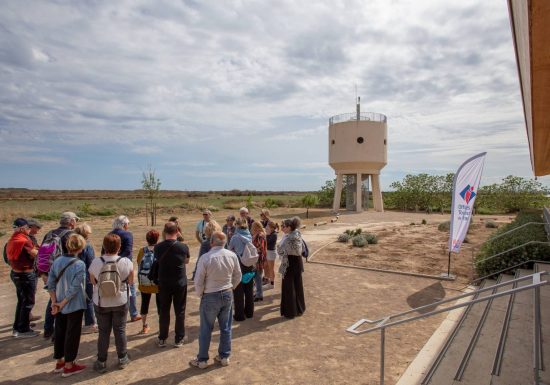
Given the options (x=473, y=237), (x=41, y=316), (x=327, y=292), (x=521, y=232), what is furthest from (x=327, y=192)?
(x=41, y=316)

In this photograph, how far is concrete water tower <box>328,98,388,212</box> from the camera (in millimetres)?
32125

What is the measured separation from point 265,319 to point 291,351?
1.41 m

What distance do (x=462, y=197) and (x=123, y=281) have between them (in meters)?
8.14

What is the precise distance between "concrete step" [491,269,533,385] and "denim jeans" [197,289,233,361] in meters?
3.44

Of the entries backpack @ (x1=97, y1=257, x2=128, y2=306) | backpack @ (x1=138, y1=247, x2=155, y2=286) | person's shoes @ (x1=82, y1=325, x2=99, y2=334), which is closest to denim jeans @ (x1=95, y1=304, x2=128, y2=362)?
backpack @ (x1=97, y1=257, x2=128, y2=306)

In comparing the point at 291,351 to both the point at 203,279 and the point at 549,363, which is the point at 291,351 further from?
the point at 549,363

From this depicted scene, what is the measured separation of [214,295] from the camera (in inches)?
189

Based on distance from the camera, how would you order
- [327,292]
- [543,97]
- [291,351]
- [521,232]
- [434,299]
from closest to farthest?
1. [543,97]
2. [291,351]
3. [434,299]
4. [327,292]
5. [521,232]

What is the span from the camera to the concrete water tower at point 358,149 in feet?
105

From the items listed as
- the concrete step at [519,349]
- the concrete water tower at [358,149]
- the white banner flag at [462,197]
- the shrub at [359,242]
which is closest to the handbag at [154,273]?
the concrete step at [519,349]

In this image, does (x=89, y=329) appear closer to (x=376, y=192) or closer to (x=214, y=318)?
(x=214, y=318)

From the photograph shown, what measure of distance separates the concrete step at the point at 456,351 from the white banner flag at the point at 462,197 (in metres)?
2.45

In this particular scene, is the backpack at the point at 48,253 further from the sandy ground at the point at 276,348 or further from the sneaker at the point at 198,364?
the sneaker at the point at 198,364

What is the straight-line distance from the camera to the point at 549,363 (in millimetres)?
4301
